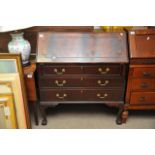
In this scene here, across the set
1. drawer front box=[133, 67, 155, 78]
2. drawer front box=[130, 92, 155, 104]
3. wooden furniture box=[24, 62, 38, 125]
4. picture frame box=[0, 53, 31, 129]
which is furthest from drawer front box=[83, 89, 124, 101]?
picture frame box=[0, 53, 31, 129]

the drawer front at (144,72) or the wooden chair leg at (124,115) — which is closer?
the drawer front at (144,72)

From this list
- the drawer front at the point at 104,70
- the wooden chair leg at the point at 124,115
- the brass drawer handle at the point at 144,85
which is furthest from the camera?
the wooden chair leg at the point at 124,115

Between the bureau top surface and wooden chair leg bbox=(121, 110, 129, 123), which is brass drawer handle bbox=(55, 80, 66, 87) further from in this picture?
wooden chair leg bbox=(121, 110, 129, 123)

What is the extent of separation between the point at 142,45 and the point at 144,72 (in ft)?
0.83

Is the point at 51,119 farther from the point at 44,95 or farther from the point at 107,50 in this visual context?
the point at 107,50

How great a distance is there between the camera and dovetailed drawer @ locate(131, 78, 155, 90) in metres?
1.89

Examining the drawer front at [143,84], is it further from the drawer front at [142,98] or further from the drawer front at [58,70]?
the drawer front at [58,70]

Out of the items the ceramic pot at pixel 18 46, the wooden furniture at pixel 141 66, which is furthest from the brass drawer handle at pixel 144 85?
the ceramic pot at pixel 18 46

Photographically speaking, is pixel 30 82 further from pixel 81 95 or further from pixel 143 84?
pixel 143 84

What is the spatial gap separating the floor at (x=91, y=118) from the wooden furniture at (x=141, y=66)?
1.12ft

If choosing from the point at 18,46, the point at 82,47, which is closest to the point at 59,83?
the point at 82,47

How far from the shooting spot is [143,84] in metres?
1.91

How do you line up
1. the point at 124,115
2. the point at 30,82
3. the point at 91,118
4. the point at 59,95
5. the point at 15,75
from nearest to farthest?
the point at 15,75 < the point at 30,82 < the point at 59,95 < the point at 124,115 < the point at 91,118

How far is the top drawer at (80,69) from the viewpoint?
5.87ft
